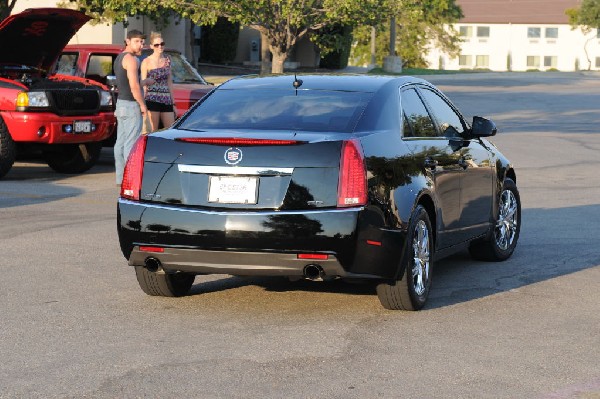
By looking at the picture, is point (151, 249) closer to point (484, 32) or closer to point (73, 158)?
point (73, 158)

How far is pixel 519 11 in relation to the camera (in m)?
137

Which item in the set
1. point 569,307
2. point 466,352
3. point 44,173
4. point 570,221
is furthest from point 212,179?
point 44,173

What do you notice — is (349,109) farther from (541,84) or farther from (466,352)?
(541,84)

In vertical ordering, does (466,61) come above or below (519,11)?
below

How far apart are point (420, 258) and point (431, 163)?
28.0 inches

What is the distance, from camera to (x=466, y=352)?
7.07 meters

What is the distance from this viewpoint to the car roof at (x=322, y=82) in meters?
8.77

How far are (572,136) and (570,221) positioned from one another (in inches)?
533

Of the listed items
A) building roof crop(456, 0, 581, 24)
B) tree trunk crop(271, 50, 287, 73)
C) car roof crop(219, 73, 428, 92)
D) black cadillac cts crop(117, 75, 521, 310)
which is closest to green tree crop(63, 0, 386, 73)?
tree trunk crop(271, 50, 287, 73)

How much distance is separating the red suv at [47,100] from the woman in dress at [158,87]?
1.31m

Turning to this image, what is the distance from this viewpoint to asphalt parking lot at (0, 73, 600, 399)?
20.8 feet

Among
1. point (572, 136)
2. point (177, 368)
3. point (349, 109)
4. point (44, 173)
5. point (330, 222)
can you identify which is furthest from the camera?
point (572, 136)

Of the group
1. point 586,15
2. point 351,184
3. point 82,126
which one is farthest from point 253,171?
point 586,15

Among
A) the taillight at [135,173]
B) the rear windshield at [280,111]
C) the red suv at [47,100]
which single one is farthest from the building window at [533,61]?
the taillight at [135,173]
